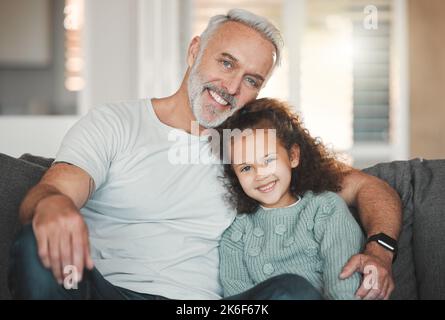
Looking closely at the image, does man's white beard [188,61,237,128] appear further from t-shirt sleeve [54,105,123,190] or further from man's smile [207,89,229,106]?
t-shirt sleeve [54,105,123,190]

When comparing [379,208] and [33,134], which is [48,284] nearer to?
[379,208]

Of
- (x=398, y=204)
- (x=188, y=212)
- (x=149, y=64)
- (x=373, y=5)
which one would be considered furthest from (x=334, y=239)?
(x=373, y=5)

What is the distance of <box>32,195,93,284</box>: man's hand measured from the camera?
97 cm

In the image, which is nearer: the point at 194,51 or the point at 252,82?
the point at 252,82

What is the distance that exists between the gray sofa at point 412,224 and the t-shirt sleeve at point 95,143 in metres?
0.15

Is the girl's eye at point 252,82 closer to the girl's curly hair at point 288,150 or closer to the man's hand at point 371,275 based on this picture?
the girl's curly hair at point 288,150

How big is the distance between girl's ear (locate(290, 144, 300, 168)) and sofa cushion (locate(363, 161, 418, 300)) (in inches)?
6.5

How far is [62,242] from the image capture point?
963 millimetres

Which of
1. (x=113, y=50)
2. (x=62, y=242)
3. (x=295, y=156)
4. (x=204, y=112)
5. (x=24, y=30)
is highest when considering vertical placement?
(x=24, y=30)

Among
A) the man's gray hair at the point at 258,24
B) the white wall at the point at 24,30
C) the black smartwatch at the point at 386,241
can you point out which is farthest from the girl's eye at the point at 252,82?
the white wall at the point at 24,30

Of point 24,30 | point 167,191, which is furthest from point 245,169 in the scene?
point 24,30

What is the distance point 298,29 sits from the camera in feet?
12.9

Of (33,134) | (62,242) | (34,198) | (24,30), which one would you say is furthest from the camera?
(24,30)

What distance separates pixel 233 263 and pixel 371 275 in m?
0.29
